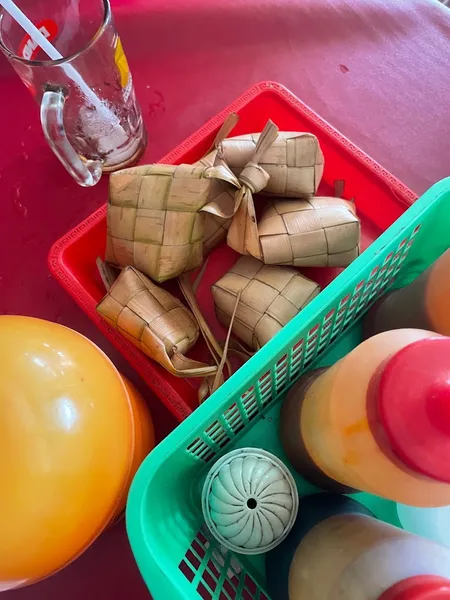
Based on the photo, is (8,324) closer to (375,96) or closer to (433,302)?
(433,302)

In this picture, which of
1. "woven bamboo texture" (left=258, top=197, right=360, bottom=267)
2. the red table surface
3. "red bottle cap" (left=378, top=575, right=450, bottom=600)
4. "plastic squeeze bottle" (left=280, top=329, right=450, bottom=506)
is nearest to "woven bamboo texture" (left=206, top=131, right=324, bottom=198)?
"woven bamboo texture" (left=258, top=197, right=360, bottom=267)

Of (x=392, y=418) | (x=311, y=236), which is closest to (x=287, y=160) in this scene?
(x=311, y=236)

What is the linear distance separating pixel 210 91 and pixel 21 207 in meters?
0.27

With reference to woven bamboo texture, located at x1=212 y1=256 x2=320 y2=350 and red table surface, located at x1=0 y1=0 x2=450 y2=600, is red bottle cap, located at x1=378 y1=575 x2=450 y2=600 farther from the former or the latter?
red table surface, located at x1=0 y1=0 x2=450 y2=600

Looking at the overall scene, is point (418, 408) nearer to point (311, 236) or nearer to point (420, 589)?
point (420, 589)

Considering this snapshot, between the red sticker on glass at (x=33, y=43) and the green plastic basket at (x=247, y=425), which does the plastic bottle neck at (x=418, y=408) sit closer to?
the green plastic basket at (x=247, y=425)

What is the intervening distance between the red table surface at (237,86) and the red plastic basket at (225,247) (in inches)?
1.9

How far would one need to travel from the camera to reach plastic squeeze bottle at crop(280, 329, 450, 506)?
0.85 ft

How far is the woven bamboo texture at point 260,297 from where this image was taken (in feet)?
1.68

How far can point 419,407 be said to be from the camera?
0.26 meters

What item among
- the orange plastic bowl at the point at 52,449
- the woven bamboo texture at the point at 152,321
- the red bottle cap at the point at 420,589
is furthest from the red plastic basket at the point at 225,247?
the red bottle cap at the point at 420,589

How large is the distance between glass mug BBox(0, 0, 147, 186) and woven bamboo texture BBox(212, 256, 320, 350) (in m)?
0.19

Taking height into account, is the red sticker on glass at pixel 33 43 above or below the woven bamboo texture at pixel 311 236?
above

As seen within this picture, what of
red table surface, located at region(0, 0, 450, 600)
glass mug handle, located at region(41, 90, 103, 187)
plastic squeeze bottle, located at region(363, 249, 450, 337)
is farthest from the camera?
red table surface, located at region(0, 0, 450, 600)
